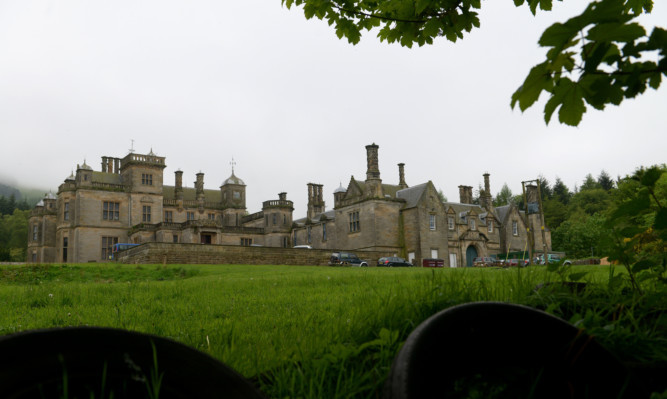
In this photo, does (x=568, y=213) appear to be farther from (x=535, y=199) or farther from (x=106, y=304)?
(x=106, y=304)

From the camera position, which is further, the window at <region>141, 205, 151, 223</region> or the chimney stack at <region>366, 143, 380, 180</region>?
the window at <region>141, 205, 151, 223</region>

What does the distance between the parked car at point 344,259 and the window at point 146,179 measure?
25.3m

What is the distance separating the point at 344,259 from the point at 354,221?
417 inches

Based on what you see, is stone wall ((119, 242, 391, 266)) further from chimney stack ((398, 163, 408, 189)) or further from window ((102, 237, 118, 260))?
chimney stack ((398, 163, 408, 189))

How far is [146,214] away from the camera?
55.8 metres

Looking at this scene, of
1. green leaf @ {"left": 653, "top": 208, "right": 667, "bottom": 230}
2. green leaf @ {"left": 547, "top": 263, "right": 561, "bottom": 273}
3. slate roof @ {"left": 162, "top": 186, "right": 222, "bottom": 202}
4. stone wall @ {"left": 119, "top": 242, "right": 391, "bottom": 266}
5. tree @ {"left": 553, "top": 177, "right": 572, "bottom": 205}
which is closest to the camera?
green leaf @ {"left": 653, "top": 208, "right": 667, "bottom": 230}

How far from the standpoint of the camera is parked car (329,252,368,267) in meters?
40.7

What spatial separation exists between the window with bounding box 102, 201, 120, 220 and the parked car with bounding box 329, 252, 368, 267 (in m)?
26.4

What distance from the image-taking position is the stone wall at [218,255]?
37406 mm

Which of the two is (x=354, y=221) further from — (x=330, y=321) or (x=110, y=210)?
(x=330, y=321)

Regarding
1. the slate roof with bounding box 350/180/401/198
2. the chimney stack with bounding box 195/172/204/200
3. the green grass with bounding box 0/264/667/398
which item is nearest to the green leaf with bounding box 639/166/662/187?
the green grass with bounding box 0/264/667/398

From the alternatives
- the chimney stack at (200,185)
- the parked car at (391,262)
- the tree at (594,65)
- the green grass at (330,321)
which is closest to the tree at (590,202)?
the parked car at (391,262)

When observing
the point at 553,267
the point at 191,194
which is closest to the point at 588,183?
the point at 191,194

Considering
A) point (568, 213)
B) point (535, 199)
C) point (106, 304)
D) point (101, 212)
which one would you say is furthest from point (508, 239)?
point (106, 304)
